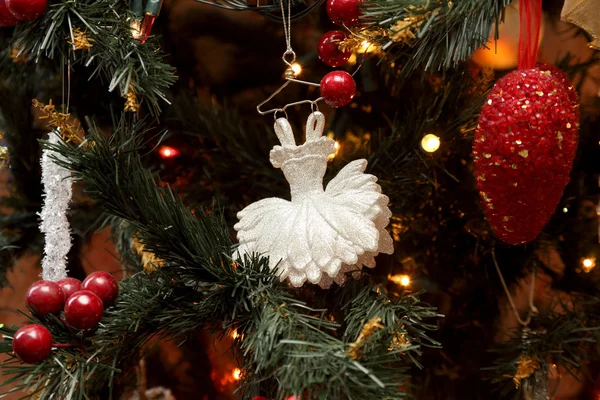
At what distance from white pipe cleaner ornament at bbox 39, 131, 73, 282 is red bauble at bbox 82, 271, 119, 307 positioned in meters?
0.09

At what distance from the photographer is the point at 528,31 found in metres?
0.46

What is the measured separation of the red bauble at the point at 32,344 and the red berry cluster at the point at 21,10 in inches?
9.3

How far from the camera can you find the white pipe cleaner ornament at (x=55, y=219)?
53cm

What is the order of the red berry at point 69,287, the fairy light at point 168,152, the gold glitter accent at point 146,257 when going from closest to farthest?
the red berry at point 69,287
the gold glitter accent at point 146,257
the fairy light at point 168,152

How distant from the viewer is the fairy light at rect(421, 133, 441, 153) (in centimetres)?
63

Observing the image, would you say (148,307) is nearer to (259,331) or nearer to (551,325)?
(259,331)

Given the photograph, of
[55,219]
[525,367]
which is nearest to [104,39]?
[55,219]

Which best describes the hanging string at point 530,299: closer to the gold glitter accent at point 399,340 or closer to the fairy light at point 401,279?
the fairy light at point 401,279

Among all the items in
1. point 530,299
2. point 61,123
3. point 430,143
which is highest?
point 61,123

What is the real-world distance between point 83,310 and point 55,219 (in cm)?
15

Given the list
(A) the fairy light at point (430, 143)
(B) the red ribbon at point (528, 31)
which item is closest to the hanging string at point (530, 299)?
(A) the fairy light at point (430, 143)

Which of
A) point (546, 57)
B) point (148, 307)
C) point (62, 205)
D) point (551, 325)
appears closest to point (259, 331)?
point (148, 307)

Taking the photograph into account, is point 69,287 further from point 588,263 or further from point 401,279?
point 588,263

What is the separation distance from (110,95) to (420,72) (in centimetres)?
36
